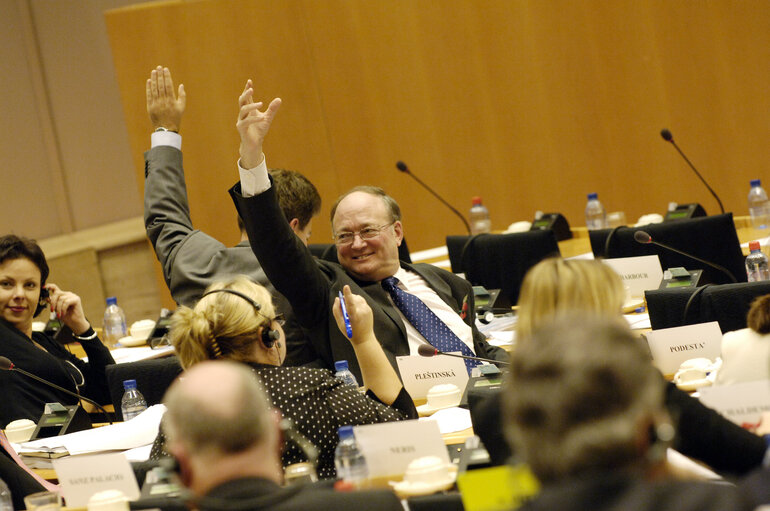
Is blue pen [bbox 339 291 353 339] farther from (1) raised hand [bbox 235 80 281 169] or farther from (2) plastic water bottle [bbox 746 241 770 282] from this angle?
(2) plastic water bottle [bbox 746 241 770 282]

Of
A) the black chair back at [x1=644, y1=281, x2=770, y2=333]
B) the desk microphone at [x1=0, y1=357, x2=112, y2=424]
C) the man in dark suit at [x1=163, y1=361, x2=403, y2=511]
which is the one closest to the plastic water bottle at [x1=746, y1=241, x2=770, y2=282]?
the black chair back at [x1=644, y1=281, x2=770, y2=333]

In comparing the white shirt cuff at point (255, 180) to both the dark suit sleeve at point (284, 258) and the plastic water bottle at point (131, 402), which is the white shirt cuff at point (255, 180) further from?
the plastic water bottle at point (131, 402)

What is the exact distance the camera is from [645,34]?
23.3 feet

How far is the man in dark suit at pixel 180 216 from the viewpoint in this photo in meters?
3.60

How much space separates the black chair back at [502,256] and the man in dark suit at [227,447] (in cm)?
329

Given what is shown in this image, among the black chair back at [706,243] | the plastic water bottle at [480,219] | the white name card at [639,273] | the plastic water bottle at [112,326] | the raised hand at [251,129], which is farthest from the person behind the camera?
the plastic water bottle at [480,219]

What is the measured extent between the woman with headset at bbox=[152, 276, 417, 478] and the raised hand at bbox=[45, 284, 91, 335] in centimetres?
184

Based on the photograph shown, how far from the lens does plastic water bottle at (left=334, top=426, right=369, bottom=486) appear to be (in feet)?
7.25

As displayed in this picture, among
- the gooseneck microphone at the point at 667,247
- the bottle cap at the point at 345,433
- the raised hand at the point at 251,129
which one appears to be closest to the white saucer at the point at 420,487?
the bottle cap at the point at 345,433

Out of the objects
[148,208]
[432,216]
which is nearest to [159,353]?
[148,208]

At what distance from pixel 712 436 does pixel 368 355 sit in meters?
1.15

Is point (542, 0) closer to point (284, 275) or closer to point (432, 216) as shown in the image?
point (432, 216)

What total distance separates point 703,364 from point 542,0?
503cm

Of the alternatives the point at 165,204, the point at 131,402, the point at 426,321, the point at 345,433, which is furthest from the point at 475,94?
the point at 345,433
